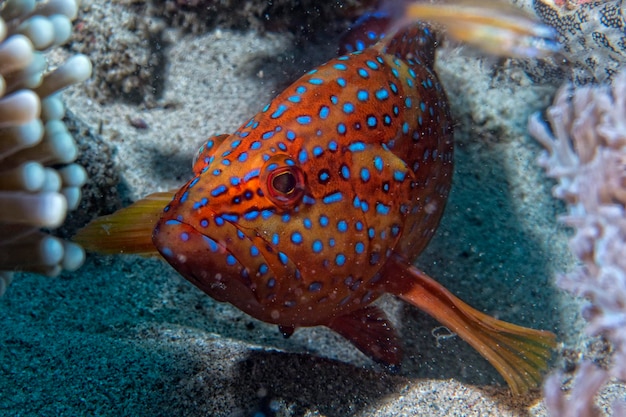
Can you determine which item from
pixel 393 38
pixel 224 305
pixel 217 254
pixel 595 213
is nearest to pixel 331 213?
pixel 217 254

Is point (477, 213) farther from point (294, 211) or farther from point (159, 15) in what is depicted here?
point (159, 15)

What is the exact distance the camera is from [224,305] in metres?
4.61

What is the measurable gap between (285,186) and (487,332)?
1.98 metres

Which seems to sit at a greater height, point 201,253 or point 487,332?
point 201,253

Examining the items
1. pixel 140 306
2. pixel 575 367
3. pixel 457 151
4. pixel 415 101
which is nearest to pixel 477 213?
pixel 457 151

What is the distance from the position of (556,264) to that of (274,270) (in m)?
3.53

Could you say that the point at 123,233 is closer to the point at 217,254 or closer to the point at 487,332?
the point at 217,254

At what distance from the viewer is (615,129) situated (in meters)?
2.21

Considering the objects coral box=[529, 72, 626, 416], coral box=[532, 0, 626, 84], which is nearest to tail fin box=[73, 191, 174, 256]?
coral box=[529, 72, 626, 416]

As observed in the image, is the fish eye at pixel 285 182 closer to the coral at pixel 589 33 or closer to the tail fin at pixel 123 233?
the tail fin at pixel 123 233

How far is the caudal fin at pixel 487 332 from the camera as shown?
3463 millimetres

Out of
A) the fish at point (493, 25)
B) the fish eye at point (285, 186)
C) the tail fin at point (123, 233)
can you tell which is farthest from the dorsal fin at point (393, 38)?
the tail fin at point (123, 233)

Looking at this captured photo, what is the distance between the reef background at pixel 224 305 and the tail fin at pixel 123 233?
705 millimetres

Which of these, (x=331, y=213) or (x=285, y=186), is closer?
(x=285, y=186)
